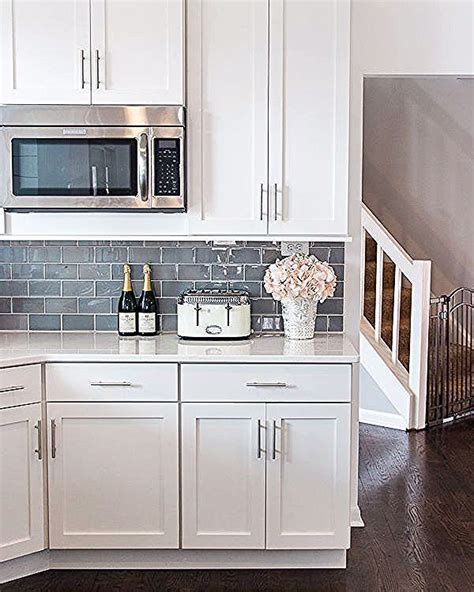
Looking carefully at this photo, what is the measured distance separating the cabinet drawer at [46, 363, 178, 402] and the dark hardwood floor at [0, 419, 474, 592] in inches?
28.0

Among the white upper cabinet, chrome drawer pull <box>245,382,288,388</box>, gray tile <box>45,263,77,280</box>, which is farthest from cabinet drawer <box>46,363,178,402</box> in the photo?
the white upper cabinet

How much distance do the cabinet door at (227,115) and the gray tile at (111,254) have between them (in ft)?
1.58

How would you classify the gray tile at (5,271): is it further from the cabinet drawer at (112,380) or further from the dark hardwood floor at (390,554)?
the dark hardwood floor at (390,554)

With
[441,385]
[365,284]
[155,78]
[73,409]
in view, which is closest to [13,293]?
[73,409]

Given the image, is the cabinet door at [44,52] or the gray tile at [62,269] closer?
the cabinet door at [44,52]

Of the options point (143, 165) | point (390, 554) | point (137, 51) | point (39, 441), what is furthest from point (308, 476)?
point (137, 51)

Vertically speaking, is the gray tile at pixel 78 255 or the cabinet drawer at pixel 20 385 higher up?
the gray tile at pixel 78 255

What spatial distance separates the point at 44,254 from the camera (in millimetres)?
4059

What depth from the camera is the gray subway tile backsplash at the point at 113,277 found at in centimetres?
404

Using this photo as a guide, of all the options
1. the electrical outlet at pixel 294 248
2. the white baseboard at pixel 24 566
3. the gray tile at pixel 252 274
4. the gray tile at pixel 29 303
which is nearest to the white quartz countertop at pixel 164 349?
the gray tile at pixel 29 303

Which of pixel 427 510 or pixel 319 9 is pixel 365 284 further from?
pixel 319 9

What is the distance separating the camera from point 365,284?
24.2ft

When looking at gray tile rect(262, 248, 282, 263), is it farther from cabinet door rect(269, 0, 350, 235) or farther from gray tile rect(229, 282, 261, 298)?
cabinet door rect(269, 0, 350, 235)

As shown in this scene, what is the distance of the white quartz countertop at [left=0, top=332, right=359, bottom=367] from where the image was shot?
11.4 feet
